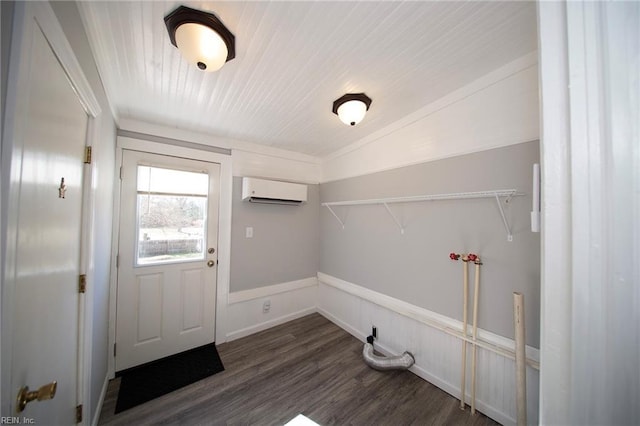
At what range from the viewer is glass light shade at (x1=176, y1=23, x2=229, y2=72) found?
3.40ft

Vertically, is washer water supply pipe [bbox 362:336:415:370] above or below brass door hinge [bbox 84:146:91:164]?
below

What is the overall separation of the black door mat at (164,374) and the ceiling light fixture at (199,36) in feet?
8.17

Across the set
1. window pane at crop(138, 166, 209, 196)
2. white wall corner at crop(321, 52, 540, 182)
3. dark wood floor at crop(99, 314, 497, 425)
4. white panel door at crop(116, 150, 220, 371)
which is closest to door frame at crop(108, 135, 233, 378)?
white panel door at crop(116, 150, 220, 371)

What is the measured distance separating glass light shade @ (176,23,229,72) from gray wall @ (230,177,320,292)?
1.57 m

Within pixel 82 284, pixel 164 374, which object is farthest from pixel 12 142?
pixel 164 374

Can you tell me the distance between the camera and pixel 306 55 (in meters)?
1.28

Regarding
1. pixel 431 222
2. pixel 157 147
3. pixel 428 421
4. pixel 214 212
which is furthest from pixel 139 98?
pixel 428 421

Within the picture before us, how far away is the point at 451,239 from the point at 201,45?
2117mm

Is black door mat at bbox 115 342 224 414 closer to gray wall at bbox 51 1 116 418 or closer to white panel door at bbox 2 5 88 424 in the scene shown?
gray wall at bbox 51 1 116 418

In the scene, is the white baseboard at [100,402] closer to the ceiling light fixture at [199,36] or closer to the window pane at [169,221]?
the window pane at [169,221]

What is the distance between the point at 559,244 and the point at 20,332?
1529 millimetres

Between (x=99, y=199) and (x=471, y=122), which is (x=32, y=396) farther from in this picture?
(x=471, y=122)

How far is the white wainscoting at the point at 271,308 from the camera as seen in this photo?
252 cm

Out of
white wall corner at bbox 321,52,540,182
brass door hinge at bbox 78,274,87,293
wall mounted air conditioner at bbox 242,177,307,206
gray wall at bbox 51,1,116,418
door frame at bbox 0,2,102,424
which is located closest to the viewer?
door frame at bbox 0,2,102,424
